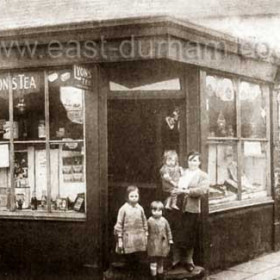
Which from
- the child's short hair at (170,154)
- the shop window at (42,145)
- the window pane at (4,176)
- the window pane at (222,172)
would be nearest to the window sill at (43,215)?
the shop window at (42,145)

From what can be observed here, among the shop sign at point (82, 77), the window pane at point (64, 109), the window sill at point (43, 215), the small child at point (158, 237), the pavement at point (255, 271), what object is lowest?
the pavement at point (255, 271)

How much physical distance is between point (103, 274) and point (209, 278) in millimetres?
1533

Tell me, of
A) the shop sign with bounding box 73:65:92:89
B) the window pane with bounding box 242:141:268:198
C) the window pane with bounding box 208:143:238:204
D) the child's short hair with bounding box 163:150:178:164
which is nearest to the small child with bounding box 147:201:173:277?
the child's short hair with bounding box 163:150:178:164

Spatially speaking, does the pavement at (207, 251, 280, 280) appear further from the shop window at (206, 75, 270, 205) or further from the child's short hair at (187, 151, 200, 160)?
the child's short hair at (187, 151, 200, 160)

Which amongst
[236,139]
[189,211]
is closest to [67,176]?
[189,211]

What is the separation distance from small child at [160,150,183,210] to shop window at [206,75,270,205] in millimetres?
711

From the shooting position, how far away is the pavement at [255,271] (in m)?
9.11

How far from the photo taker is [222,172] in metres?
9.96

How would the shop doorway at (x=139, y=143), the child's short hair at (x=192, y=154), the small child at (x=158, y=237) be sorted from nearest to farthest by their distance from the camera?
the small child at (x=158, y=237)
the child's short hair at (x=192, y=154)
the shop doorway at (x=139, y=143)

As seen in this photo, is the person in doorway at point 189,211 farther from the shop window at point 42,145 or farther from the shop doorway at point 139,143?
the shop window at point 42,145

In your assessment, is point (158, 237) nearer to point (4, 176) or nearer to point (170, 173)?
point (170, 173)

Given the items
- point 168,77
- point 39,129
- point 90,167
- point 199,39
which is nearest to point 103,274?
point 90,167

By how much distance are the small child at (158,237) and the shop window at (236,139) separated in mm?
1349

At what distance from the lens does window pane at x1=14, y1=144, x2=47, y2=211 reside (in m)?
9.10
